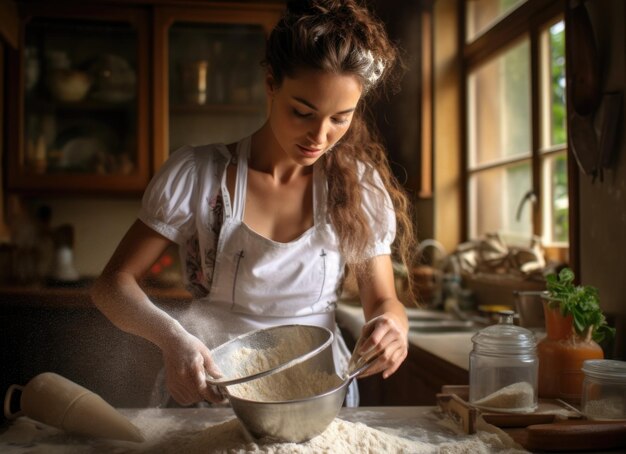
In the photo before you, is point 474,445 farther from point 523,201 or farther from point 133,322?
point 523,201

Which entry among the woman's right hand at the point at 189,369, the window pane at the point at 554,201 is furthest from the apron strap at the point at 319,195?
the window pane at the point at 554,201

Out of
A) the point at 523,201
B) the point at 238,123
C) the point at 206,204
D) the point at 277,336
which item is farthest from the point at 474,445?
the point at 238,123

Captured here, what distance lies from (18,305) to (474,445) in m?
1.03

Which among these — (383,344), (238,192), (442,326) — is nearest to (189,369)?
(383,344)

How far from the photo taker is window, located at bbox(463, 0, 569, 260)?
1.97 m

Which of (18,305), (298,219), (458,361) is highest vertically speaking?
(298,219)

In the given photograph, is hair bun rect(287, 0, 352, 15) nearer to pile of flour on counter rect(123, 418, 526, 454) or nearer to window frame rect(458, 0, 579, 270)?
pile of flour on counter rect(123, 418, 526, 454)

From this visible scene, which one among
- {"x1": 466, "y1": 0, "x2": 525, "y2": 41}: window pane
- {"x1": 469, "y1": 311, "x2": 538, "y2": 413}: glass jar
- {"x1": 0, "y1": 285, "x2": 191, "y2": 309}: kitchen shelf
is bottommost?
{"x1": 469, "y1": 311, "x2": 538, "y2": 413}: glass jar

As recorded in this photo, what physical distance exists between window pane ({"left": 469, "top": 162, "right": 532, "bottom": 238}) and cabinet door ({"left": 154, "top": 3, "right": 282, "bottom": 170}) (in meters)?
0.89

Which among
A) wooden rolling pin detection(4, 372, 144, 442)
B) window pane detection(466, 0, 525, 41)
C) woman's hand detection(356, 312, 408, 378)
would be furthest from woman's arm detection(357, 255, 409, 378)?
window pane detection(466, 0, 525, 41)

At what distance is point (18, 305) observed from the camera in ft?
4.76

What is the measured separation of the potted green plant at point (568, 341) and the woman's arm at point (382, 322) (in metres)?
0.26

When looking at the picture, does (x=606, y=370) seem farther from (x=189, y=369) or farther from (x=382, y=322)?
(x=189, y=369)

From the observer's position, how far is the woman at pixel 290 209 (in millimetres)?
983
